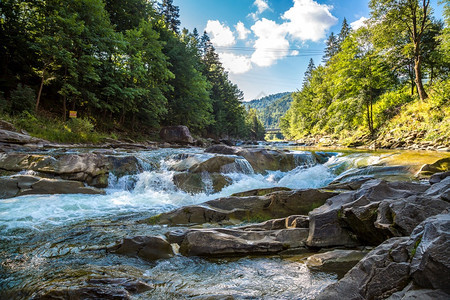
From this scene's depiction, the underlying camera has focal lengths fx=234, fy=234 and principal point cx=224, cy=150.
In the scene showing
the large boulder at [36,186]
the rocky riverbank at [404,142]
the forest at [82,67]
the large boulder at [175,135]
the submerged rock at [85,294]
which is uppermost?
the forest at [82,67]

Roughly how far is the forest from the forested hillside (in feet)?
60.3

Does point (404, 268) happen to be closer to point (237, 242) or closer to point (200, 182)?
point (237, 242)

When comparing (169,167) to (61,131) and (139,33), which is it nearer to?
(61,131)

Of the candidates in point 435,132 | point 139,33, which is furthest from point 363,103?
point 139,33

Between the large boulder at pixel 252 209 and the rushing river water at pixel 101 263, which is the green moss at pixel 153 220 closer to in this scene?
the large boulder at pixel 252 209

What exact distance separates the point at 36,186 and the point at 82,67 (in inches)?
482

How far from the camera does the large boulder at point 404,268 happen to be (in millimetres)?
1626

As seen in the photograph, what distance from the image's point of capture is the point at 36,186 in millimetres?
7578

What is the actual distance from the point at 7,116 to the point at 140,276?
49.6 feet

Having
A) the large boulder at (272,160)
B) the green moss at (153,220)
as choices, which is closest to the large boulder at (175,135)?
the large boulder at (272,160)

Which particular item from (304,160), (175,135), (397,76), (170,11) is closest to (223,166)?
(304,160)

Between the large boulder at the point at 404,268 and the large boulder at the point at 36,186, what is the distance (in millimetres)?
8433

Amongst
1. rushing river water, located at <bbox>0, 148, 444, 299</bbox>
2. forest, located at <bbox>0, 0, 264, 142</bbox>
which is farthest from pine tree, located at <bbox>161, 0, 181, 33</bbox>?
rushing river water, located at <bbox>0, 148, 444, 299</bbox>

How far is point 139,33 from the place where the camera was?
68.9 feet
